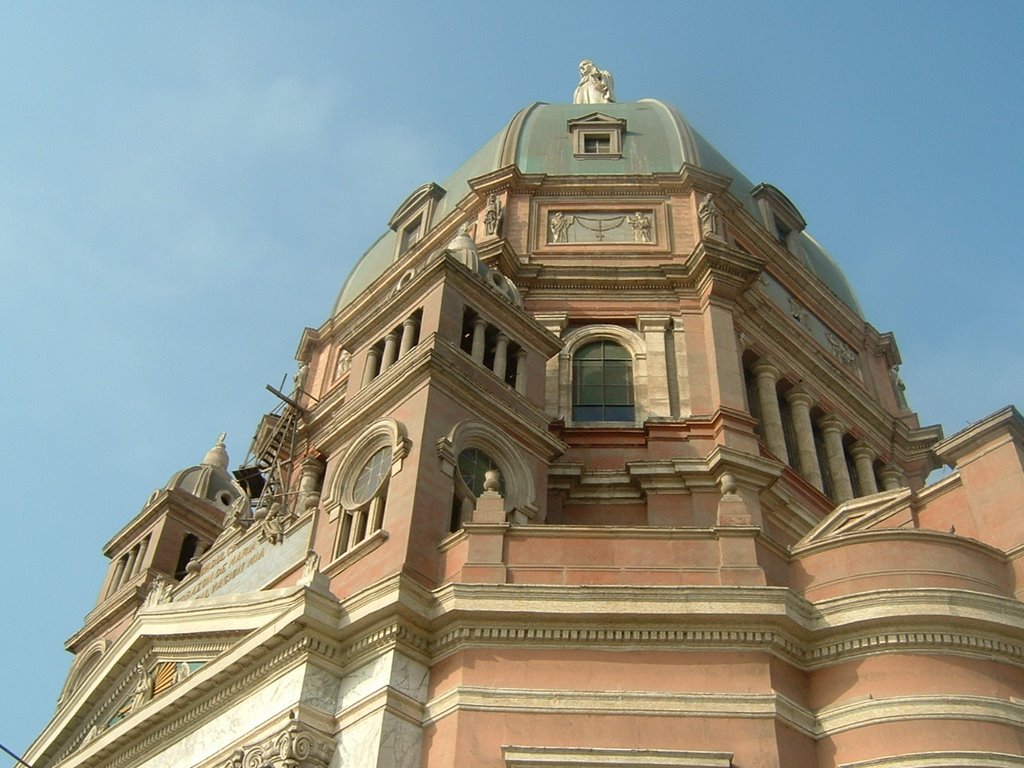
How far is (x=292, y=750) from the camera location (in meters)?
16.5

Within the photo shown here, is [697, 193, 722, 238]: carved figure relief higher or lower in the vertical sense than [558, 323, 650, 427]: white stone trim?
higher

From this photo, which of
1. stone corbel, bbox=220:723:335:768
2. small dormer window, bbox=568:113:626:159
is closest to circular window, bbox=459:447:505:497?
stone corbel, bbox=220:723:335:768

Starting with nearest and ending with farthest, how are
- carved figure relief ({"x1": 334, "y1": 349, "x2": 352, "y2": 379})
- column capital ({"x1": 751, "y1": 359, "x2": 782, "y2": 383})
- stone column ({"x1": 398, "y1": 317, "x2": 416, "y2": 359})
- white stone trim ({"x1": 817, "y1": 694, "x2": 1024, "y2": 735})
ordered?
white stone trim ({"x1": 817, "y1": 694, "x2": 1024, "y2": 735}) → stone column ({"x1": 398, "y1": 317, "x2": 416, "y2": 359}) → column capital ({"x1": 751, "y1": 359, "x2": 782, "y2": 383}) → carved figure relief ({"x1": 334, "y1": 349, "x2": 352, "y2": 379})

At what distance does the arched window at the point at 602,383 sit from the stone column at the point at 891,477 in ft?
26.9

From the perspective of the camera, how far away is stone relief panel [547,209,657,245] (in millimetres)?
31766

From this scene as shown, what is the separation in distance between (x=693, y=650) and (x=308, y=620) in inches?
224

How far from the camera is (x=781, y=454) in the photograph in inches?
1075

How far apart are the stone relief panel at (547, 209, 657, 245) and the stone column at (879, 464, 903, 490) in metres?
8.69

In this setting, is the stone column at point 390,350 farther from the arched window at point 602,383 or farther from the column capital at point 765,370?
the column capital at point 765,370

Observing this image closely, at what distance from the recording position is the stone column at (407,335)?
23422mm

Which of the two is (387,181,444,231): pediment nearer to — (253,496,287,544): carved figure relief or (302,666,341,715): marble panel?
(253,496,287,544): carved figure relief


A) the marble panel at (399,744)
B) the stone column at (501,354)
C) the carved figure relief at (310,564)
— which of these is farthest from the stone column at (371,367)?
the marble panel at (399,744)

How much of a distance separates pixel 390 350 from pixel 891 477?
14.8m

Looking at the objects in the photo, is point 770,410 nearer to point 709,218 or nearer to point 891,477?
point 891,477
